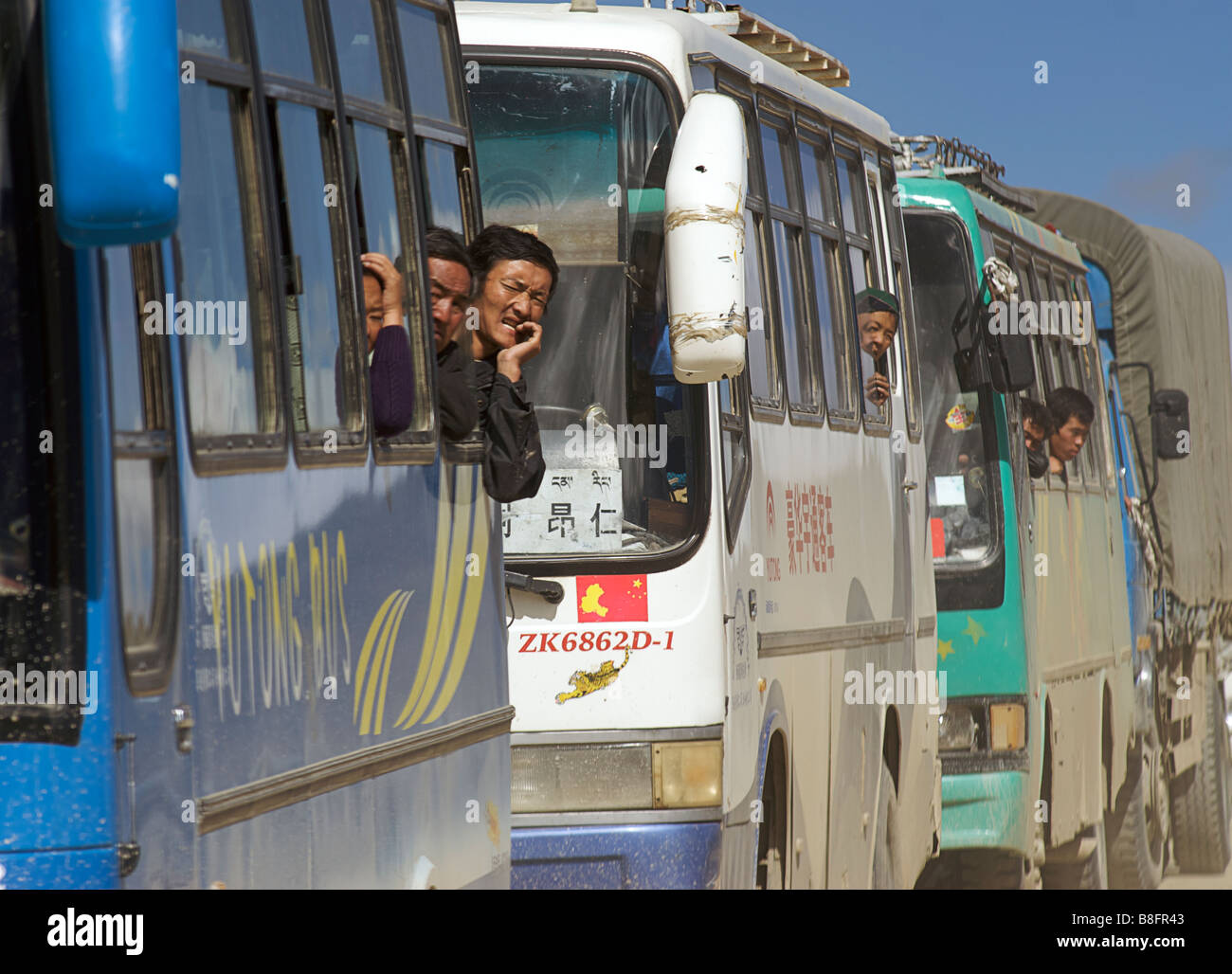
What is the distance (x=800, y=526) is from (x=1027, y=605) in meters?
3.22

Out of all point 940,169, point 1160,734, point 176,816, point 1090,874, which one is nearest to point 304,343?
point 176,816

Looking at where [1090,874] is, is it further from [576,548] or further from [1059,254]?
[576,548]

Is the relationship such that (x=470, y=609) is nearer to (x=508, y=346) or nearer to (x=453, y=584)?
(x=453, y=584)

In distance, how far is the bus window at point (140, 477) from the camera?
3170 mm

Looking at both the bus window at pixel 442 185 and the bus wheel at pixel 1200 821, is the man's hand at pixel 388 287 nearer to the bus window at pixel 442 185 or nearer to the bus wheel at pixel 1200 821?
the bus window at pixel 442 185

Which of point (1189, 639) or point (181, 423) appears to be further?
point (1189, 639)

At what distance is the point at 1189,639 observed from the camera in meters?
17.0

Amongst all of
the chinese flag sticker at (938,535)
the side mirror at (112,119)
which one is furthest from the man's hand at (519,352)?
the chinese flag sticker at (938,535)

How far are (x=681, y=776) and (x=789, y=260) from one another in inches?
93.7

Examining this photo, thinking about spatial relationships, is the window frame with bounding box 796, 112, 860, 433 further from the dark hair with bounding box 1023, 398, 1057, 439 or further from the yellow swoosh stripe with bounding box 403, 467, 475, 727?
the yellow swoosh stripe with bounding box 403, 467, 475, 727

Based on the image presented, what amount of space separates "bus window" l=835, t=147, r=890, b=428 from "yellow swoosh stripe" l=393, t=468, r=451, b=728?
178 inches

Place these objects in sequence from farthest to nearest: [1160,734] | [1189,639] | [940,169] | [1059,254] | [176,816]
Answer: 1. [1189,639]
2. [1160,734]
3. [1059,254]
4. [940,169]
5. [176,816]

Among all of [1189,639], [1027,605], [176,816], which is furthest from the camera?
[1189,639]

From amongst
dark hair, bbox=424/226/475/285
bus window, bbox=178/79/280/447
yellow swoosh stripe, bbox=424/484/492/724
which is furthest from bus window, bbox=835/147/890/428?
bus window, bbox=178/79/280/447
